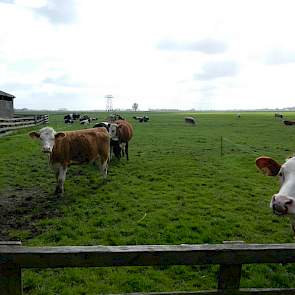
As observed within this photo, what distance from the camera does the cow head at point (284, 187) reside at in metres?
3.21

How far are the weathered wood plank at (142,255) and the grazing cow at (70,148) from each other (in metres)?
6.36

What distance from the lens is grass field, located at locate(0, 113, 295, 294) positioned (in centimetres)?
492

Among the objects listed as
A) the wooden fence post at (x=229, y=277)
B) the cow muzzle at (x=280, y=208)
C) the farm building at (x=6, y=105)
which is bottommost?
the wooden fence post at (x=229, y=277)

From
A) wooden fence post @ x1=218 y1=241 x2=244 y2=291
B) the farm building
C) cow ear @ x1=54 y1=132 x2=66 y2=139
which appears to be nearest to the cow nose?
cow ear @ x1=54 y1=132 x2=66 y2=139

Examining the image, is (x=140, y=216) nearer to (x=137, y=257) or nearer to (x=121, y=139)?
(x=137, y=257)

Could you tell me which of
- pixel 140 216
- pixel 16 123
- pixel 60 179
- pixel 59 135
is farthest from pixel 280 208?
pixel 16 123

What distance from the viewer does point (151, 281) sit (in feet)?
15.9

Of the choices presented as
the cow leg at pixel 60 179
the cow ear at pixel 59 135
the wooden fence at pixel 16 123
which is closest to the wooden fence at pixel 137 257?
the cow leg at pixel 60 179

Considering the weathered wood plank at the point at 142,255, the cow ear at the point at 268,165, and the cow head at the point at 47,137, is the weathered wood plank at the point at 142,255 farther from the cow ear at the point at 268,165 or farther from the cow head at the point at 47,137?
the cow head at the point at 47,137

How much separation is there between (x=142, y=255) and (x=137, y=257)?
42 mm

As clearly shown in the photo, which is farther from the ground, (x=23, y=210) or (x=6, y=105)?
(x=6, y=105)

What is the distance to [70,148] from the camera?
9.91 metres

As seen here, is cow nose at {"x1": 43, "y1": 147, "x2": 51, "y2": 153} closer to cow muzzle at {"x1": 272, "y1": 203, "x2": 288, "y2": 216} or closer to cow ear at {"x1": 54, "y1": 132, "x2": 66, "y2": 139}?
cow ear at {"x1": 54, "y1": 132, "x2": 66, "y2": 139}

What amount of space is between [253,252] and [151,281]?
7.51ft
